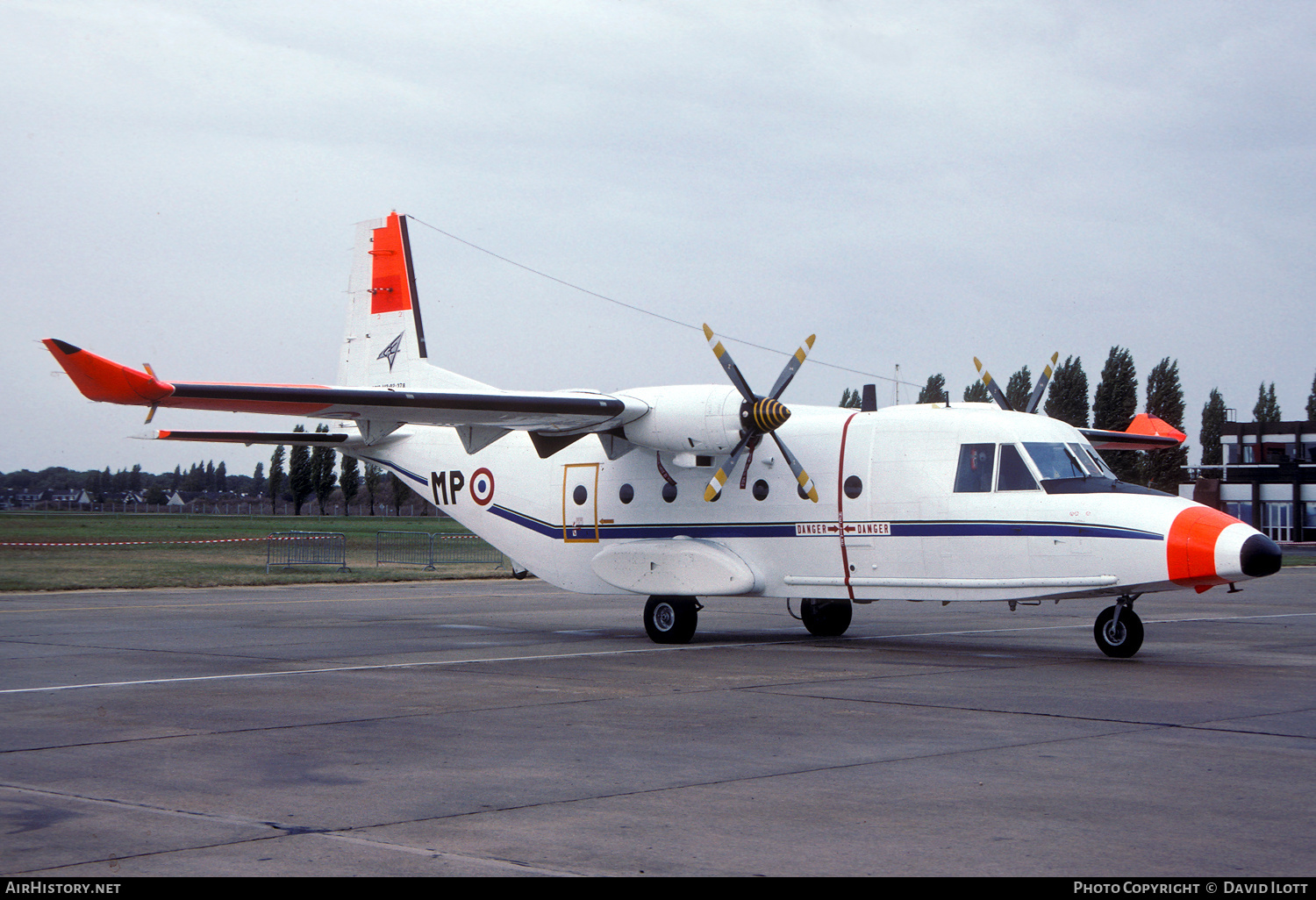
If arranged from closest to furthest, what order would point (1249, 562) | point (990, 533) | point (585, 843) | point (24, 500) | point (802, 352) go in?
point (585, 843), point (1249, 562), point (990, 533), point (802, 352), point (24, 500)

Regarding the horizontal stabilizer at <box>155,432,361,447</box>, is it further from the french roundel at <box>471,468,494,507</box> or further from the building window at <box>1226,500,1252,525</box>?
the building window at <box>1226,500,1252,525</box>

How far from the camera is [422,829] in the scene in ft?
19.4

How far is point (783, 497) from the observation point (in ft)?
53.7

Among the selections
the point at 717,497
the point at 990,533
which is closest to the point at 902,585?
the point at 990,533

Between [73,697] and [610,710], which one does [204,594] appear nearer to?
[73,697]

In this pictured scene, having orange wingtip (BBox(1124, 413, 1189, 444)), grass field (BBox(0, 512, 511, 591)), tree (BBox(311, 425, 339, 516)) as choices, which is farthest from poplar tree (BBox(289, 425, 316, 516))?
orange wingtip (BBox(1124, 413, 1189, 444))

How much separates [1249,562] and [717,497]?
7.01 meters

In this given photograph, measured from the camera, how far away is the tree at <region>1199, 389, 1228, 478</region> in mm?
93375

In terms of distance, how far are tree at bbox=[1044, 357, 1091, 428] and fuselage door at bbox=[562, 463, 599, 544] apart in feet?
164

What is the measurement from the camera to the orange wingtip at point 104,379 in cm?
1220

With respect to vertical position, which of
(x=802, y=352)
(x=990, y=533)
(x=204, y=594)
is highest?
(x=802, y=352)

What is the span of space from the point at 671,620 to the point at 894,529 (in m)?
3.53

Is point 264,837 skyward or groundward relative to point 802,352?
groundward

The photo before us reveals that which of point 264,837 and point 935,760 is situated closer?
point 264,837
